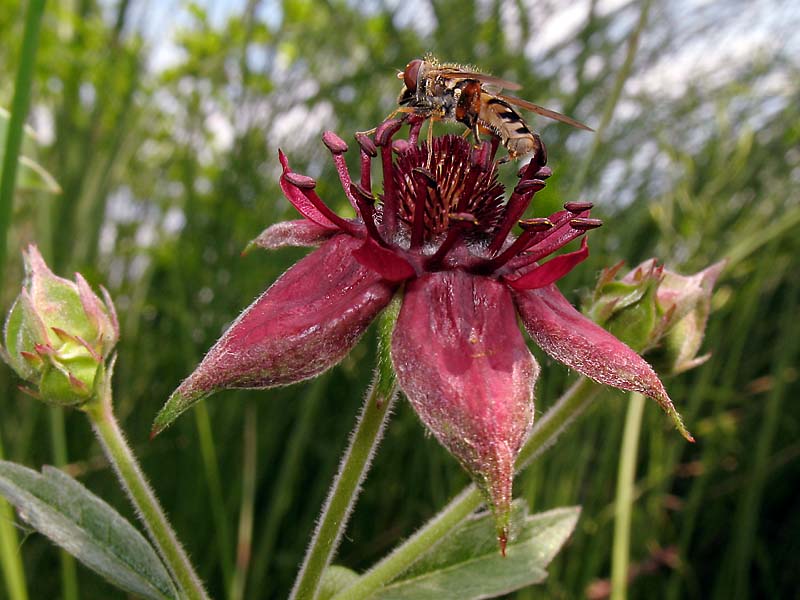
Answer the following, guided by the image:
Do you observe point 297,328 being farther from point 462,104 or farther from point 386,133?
point 462,104

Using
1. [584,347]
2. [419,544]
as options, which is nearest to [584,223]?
[584,347]

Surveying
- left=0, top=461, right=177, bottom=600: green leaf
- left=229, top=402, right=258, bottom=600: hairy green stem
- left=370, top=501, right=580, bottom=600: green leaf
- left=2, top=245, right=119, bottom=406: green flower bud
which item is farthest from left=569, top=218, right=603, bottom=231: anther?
left=229, top=402, right=258, bottom=600: hairy green stem

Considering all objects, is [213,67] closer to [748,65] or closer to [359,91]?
[359,91]

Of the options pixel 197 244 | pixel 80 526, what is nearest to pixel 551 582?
pixel 80 526

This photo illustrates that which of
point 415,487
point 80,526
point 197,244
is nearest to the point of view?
point 80,526

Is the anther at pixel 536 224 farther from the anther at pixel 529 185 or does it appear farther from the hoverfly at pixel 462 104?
the hoverfly at pixel 462 104

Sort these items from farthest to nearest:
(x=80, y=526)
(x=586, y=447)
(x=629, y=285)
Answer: (x=586, y=447), (x=629, y=285), (x=80, y=526)
